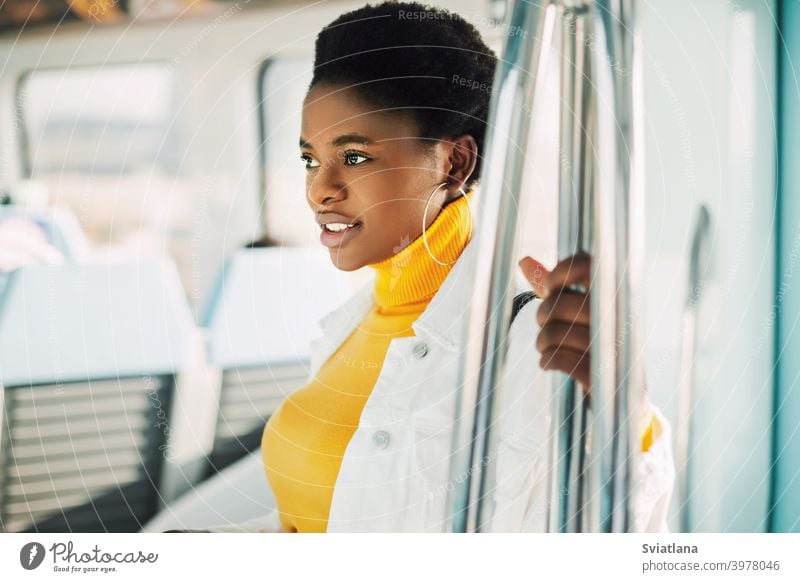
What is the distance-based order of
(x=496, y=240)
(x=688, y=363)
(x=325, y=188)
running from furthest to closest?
1. (x=688, y=363)
2. (x=325, y=188)
3. (x=496, y=240)

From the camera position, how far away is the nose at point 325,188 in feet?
1.74

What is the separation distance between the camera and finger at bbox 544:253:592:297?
47 centimetres

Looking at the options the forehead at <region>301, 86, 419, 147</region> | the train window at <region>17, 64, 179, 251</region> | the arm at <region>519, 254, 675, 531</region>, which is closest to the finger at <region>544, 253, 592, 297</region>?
the arm at <region>519, 254, 675, 531</region>

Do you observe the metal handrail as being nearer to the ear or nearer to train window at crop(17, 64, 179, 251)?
the ear

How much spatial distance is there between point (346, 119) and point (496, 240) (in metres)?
0.15

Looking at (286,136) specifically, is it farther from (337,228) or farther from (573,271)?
(573,271)

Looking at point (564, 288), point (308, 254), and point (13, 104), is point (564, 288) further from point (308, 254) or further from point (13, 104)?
point (13, 104)

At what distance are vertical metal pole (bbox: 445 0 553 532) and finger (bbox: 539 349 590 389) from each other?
43 mm

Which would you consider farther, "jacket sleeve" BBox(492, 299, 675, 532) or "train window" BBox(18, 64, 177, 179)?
"train window" BBox(18, 64, 177, 179)

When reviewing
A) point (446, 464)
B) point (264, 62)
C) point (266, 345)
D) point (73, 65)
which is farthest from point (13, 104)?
point (446, 464)

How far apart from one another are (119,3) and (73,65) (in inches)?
2.7

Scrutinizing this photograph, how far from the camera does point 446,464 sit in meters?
0.52

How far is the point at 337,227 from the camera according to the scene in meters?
0.54

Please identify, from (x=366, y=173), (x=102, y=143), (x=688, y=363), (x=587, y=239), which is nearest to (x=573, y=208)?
(x=587, y=239)
